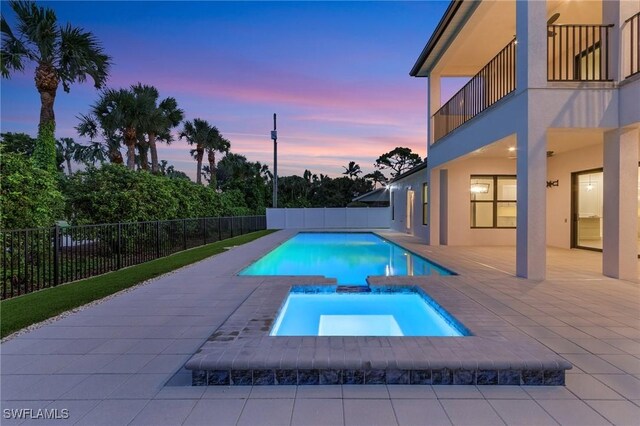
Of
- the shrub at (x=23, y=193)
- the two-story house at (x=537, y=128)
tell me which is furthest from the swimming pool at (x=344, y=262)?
the shrub at (x=23, y=193)

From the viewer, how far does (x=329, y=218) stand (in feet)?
84.9

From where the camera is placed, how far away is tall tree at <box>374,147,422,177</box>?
4075 centimetres

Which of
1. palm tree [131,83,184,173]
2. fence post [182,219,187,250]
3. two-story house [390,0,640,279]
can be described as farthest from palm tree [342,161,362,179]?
fence post [182,219,187,250]

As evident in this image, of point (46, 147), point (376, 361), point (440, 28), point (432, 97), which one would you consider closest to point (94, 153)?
point (46, 147)

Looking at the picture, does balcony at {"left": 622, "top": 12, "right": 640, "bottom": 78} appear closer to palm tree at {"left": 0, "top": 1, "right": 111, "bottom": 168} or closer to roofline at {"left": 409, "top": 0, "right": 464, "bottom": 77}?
roofline at {"left": 409, "top": 0, "right": 464, "bottom": 77}

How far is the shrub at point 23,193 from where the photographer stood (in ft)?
18.1

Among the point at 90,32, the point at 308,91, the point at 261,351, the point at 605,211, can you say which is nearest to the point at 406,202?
the point at 308,91

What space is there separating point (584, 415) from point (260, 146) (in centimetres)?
3194

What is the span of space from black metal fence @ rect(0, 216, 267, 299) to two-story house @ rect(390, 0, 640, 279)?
28.5 ft

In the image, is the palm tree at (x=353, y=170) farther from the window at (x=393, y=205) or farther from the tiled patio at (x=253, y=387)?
the tiled patio at (x=253, y=387)

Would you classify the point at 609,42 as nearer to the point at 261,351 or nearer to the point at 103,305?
the point at 261,351

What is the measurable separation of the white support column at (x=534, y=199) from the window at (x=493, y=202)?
6.30 metres

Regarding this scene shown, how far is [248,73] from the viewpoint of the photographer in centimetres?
1764

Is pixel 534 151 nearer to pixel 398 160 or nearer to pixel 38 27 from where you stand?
pixel 38 27
